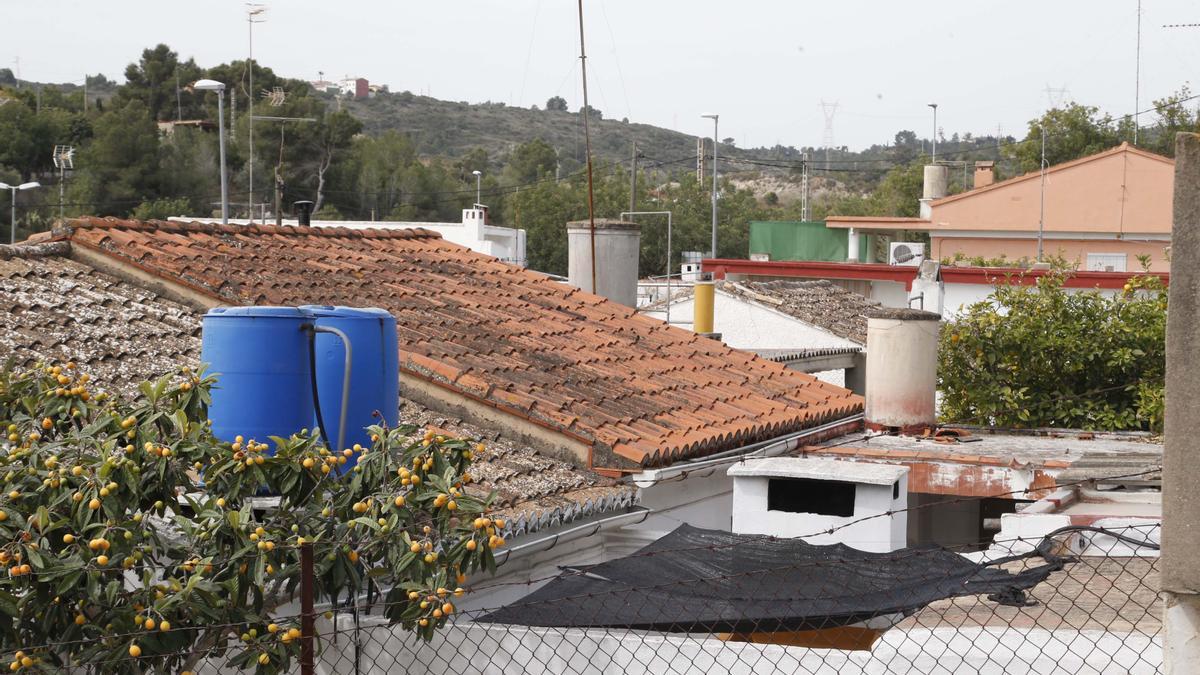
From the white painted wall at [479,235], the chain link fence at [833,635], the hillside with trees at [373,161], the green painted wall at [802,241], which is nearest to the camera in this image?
the chain link fence at [833,635]

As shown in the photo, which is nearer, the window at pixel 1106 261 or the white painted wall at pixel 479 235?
the window at pixel 1106 261

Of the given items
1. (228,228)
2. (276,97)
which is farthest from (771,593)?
(276,97)

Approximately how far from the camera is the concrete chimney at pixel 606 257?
1447cm

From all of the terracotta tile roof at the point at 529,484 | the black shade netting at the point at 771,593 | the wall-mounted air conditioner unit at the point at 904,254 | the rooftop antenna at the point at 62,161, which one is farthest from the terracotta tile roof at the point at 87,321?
the rooftop antenna at the point at 62,161

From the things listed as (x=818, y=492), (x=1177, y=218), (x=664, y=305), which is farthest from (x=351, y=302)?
(x=664, y=305)

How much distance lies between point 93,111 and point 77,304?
52.4 metres

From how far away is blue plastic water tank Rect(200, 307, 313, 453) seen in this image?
5.74 m

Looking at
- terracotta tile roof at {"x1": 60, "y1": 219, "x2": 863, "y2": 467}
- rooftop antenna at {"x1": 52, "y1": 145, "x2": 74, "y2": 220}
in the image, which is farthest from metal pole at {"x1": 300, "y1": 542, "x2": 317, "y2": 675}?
rooftop antenna at {"x1": 52, "y1": 145, "x2": 74, "y2": 220}

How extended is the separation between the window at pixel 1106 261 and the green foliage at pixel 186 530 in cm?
2969

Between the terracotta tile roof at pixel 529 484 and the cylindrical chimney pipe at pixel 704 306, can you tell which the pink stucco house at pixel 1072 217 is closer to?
the cylindrical chimney pipe at pixel 704 306

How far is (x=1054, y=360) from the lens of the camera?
49.1ft

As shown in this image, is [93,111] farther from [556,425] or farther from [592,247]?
[556,425]

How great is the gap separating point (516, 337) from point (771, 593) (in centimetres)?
472

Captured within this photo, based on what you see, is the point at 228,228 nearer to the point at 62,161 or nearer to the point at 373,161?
the point at 62,161
